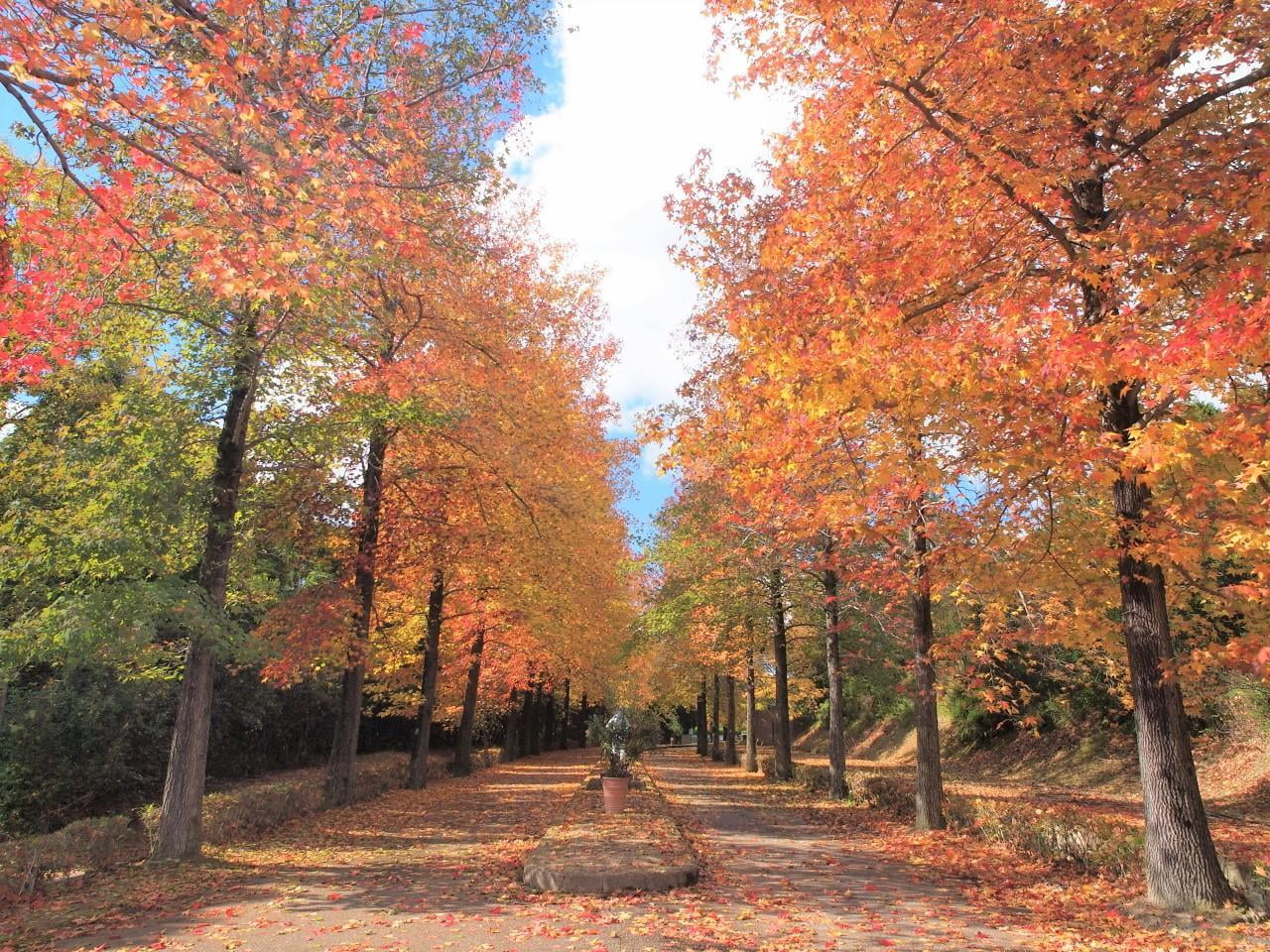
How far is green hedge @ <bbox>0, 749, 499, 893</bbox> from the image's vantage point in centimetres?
828

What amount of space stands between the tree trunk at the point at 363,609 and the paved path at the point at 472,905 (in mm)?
2863

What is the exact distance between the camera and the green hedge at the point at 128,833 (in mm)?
8281

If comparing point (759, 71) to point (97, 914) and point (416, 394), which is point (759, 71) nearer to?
point (416, 394)

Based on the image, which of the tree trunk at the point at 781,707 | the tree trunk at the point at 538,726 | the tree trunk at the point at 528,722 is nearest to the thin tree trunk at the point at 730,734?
the tree trunk at the point at 528,722

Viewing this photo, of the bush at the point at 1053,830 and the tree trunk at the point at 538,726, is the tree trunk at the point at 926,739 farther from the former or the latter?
the tree trunk at the point at 538,726

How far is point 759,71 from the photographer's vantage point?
817 centimetres

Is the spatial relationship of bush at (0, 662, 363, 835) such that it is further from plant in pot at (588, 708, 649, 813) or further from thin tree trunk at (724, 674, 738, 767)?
thin tree trunk at (724, 674, 738, 767)

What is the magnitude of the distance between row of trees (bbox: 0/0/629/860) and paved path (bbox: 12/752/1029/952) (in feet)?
6.68

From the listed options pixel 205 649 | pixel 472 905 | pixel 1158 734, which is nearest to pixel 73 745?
pixel 205 649

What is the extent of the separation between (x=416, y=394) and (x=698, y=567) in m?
10.5

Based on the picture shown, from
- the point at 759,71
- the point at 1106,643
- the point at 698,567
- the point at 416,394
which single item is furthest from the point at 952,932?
the point at 698,567

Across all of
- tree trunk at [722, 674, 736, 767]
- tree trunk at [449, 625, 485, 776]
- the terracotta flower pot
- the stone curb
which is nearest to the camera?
the stone curb

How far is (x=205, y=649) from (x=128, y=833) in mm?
2559

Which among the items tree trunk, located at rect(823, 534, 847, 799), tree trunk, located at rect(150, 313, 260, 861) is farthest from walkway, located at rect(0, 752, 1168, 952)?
tree trunk, located at rect(823, 534, 847, 799)
